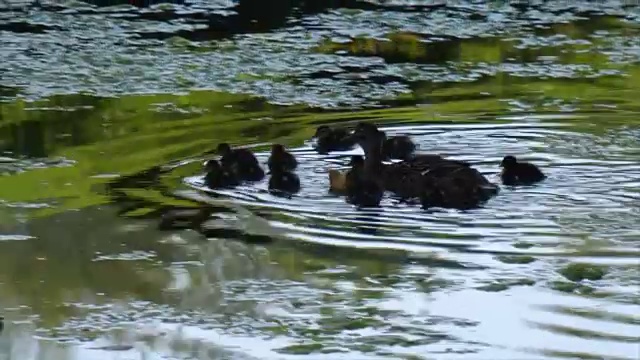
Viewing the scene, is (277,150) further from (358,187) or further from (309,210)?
(309,210)

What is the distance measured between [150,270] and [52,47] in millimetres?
8511

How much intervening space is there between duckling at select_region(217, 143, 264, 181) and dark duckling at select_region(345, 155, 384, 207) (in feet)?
2.43

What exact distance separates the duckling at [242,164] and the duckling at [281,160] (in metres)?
0.11

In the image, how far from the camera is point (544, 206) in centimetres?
855

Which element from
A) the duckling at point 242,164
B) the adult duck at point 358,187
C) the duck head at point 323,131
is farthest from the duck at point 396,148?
the duckling at point 242,164

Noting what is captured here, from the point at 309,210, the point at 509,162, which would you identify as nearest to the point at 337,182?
the point at 309,210

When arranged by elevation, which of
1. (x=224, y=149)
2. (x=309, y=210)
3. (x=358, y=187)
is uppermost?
(x=224, y=149)

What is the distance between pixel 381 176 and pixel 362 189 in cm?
51

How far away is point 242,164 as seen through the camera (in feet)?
31.3

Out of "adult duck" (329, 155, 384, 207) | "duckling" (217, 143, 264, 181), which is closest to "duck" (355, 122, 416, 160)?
"adult duck" (329, 155, 384, 207)

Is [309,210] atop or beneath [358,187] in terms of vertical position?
beneath

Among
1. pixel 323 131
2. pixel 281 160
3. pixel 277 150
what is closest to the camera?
pixel 281 160

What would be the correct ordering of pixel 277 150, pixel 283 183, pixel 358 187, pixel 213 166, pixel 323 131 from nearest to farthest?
pixel 358 187 < pixel 283 183 < pixel 213 166 < pixel 277 150 < pixel 323 131

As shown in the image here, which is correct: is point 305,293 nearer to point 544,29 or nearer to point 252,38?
point 252,38
